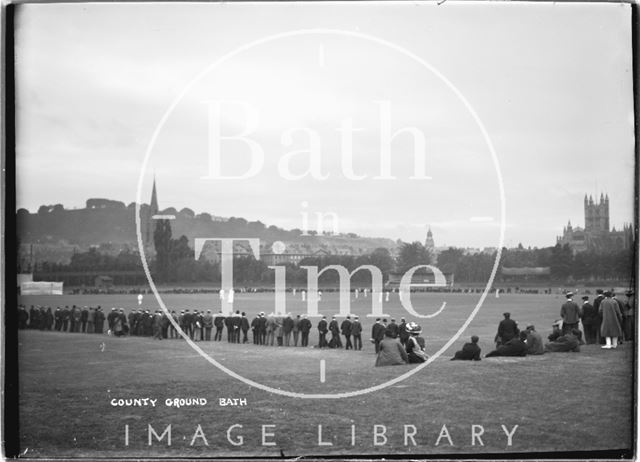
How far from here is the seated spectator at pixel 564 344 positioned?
707 centimetres

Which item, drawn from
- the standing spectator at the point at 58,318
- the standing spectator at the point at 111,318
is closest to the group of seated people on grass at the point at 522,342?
the standing spectator at the point at 111,318

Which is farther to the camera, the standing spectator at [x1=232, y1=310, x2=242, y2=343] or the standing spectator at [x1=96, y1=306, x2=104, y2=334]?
the standing spectator at [x1=96, y1=306, x2=104, y2=334]

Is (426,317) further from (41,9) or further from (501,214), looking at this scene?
(41,9)

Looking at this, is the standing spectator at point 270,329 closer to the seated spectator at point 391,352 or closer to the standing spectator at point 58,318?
the seated spectator at point 391,352

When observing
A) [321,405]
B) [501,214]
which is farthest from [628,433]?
[321,405]

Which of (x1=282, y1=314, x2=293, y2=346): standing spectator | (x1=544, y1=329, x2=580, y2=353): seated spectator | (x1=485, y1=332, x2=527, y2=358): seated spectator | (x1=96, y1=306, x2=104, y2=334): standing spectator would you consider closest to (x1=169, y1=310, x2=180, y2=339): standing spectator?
(x1=96, y1=306, x2=104, y2=334): standing spectator

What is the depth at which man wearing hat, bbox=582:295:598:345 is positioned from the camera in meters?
7.02

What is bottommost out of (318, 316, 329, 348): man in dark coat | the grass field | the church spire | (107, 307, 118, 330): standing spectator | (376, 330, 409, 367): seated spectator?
the grass field

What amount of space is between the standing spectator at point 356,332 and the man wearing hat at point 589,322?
7.02 ft

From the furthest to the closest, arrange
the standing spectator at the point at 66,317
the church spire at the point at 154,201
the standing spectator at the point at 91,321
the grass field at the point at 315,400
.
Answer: the standing spectator at the point at 91,321, the standing spectator at the point at 66,317, the church spire at the point at 154,201, the grass field at the point at 315,400

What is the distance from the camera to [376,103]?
687 cm

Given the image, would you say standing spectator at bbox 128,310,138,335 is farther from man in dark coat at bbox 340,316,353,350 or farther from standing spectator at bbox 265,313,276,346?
man in dark coat at bbox 340,316,353,350

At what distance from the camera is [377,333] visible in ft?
23.0

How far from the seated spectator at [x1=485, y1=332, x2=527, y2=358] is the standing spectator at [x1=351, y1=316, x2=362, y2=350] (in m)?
1.21
